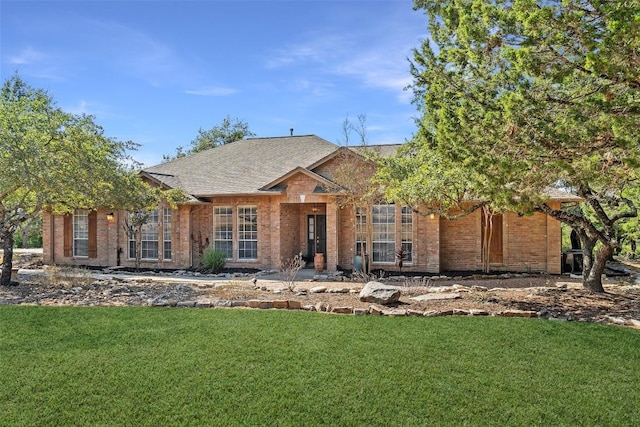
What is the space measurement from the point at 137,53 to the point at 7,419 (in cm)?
866

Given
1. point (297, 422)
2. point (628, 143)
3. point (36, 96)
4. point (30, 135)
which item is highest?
point (36, 96)

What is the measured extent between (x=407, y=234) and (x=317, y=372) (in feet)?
38.7

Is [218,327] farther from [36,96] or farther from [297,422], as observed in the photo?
[36,96]

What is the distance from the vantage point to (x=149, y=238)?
19.5 meters

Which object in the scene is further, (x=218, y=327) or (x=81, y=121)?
(x=81, y=121)

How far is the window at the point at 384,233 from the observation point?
17.4 meters

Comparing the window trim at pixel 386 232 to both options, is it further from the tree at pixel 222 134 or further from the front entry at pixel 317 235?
the tree at pixel 222 134

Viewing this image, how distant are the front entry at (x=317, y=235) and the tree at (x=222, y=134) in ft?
71.8

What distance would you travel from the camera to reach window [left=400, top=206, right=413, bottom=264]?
674 inches

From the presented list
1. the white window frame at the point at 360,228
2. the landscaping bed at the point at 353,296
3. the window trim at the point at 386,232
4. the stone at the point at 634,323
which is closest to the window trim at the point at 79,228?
the landscaping bed at the point at 353,296

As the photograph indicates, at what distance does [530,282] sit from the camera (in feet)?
46.0

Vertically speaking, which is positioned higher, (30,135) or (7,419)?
(30,135)

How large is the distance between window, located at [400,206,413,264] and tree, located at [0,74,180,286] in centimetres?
920

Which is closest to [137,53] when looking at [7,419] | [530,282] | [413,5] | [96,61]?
[96,61]
